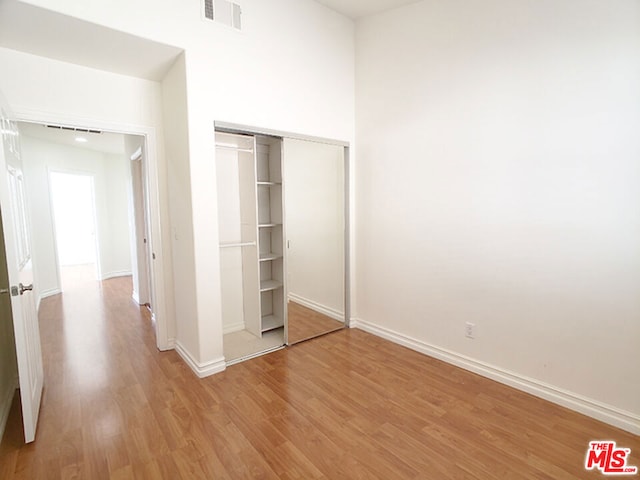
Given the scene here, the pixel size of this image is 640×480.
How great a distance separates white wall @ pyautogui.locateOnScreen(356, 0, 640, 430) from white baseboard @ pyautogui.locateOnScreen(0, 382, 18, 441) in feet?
10.3

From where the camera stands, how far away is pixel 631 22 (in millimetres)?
1937

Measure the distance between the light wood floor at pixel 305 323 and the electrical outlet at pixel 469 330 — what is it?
1.44m

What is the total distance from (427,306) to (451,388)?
30.3 inches

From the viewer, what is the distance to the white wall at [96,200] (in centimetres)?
538

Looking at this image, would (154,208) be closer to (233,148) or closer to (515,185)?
(233,148)

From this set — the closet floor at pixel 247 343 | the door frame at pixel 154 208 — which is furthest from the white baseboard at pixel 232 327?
the door frame at pixel 154 208

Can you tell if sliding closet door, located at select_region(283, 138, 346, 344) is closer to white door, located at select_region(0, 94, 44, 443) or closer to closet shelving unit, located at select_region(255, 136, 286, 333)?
closet shelving unit, located at select_region(255, 136, 286, 333)

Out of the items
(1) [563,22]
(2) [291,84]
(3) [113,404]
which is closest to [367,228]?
(2) [291,84]

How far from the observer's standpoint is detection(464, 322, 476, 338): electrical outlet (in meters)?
2.79

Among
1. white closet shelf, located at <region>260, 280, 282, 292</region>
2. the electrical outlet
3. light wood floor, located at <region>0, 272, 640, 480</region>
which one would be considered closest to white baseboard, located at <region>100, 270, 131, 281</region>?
light wood floor, located at <region>0, 272, 640, 480</region>

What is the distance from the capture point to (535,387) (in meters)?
2.45

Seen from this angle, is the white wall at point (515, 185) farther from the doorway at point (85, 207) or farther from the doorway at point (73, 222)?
the doorway at point (73, 222)

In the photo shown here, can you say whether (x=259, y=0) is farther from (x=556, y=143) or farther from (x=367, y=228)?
(x=556, y=143)

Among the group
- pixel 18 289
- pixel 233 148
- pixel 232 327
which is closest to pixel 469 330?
pixel 232 327
